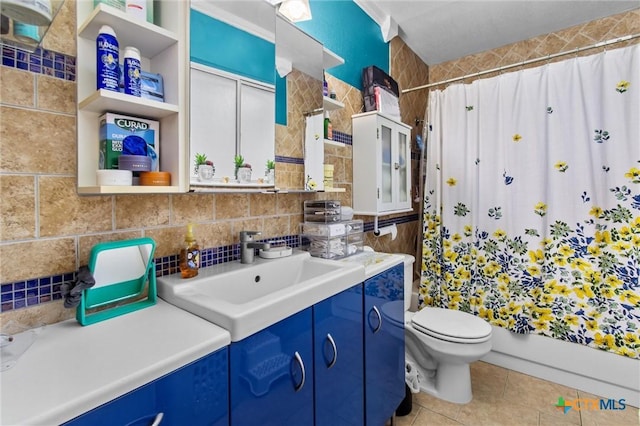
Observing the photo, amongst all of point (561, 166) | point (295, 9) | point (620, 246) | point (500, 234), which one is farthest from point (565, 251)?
point (295, 9)

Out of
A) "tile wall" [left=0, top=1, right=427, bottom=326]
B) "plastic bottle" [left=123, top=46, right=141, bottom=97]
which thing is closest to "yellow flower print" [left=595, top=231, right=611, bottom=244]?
"tile wall" [left=0, top=1, right=427, bottom=326]

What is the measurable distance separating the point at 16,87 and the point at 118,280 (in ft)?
1.99

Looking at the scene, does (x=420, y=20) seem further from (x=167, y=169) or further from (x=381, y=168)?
(x=167, y=169)

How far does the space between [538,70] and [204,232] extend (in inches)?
96.3

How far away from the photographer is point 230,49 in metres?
1.26

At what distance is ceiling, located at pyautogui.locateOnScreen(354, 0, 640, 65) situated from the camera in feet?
7.27

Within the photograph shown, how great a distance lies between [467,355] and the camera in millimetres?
1801

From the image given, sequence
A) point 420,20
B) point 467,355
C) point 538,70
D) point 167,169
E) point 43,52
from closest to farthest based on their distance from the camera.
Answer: point 43,52 → point 167,169 → point 467,355 → point 538,70 → point 420,20

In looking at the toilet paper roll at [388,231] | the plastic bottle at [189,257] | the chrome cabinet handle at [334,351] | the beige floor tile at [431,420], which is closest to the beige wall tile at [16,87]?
the plastic bottle at [189,257]

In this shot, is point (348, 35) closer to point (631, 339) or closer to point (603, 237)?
point (603, 237)

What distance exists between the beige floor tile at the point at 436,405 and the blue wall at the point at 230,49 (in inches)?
80.6

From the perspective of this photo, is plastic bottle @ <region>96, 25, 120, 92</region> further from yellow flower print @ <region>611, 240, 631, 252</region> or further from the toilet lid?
yellow flower print @ <region>611, 240, 631, 252</region>

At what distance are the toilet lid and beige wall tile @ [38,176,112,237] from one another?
1.76 metres

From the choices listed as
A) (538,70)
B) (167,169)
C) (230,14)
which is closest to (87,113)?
(167,169)
